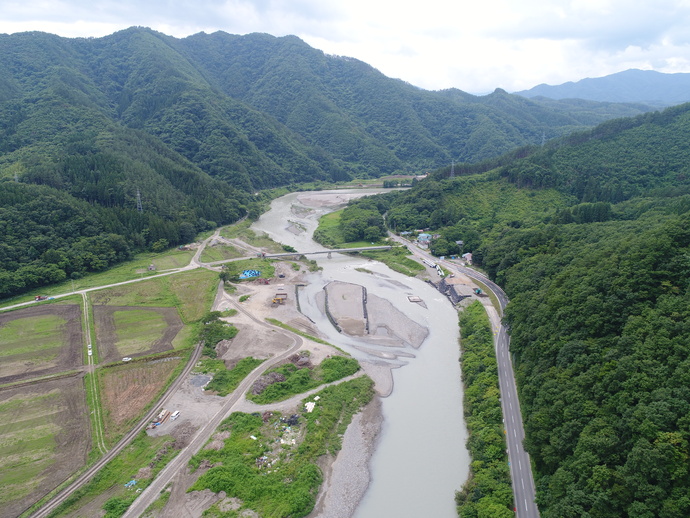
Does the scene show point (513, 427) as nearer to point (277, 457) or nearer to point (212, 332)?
point (277, 457)

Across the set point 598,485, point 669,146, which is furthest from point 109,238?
point 669,146

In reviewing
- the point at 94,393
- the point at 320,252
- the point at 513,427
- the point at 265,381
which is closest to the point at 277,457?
the point at 265,381

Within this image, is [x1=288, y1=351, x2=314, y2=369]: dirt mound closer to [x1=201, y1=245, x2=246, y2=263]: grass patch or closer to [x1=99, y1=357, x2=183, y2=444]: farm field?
[x1=99, y1=357, x2=183, y2=444]: farm field

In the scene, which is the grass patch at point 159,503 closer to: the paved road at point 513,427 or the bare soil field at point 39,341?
the bare soil field at point 39,341

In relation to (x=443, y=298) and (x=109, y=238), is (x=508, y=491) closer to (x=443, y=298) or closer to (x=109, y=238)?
(x=443, y=298)

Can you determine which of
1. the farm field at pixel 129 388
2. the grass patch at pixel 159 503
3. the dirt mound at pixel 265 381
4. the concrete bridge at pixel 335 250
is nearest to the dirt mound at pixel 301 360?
the dirt mound at pixel 265 381
